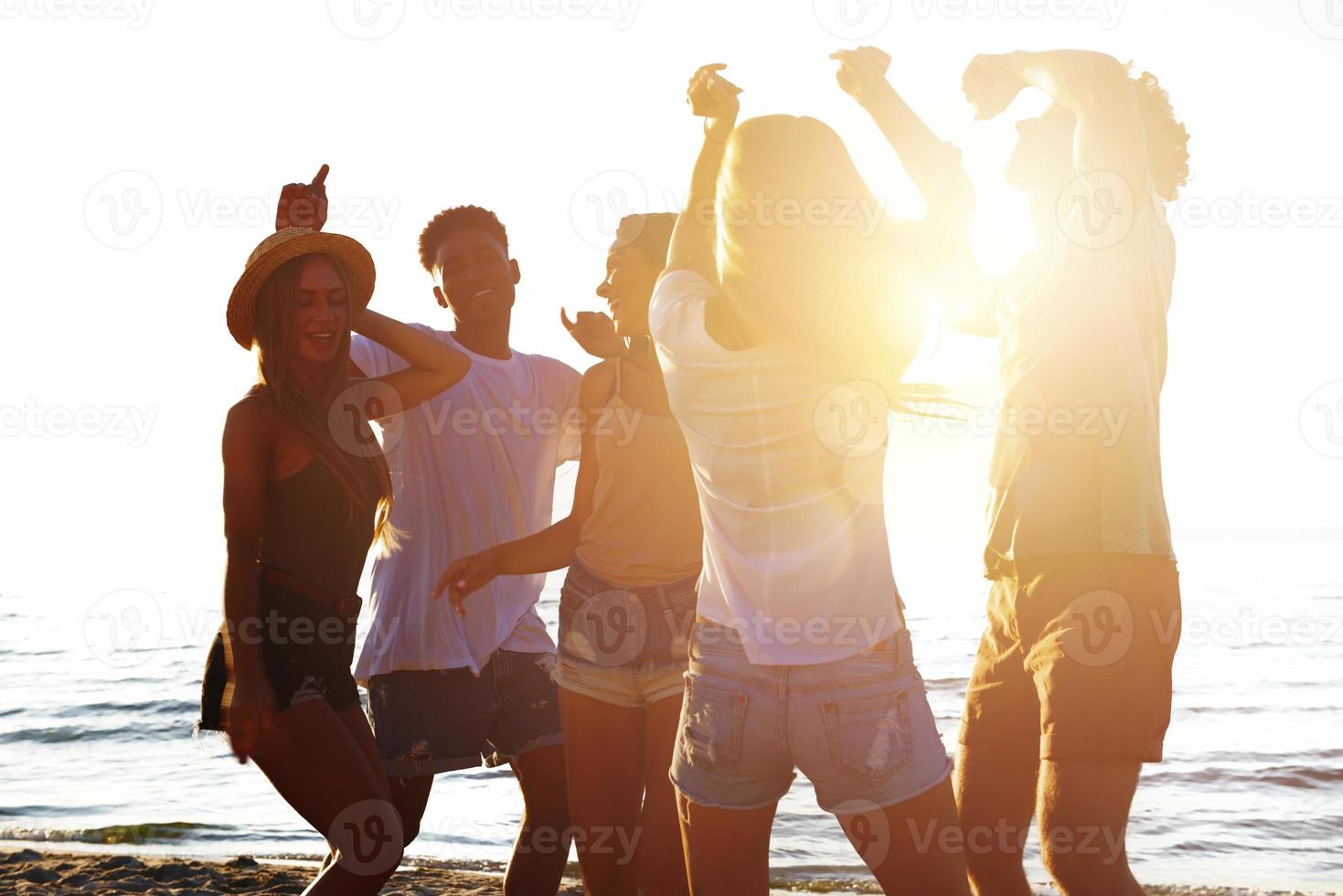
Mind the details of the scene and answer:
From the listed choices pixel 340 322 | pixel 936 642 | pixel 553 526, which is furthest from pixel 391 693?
pixel 936 642

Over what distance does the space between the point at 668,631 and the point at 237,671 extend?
127 cm

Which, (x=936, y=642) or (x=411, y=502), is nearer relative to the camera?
(x=411, y=502)

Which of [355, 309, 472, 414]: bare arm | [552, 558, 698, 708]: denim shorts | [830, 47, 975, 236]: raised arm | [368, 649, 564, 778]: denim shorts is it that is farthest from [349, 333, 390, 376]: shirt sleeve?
[830, 47, 975, 236]: raised arm

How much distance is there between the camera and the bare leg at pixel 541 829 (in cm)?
420

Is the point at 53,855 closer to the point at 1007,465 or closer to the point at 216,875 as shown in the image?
the point at 216,875

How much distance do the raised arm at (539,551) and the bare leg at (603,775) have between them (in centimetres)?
44

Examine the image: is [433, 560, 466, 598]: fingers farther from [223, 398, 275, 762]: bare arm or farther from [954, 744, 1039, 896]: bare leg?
[954, 744, 1039, 896]: bare leg

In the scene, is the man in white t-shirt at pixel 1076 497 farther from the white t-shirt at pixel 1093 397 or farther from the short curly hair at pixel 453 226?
the short curly hair at pixel 453 226

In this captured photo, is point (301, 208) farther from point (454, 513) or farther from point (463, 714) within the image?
point (463, 714)

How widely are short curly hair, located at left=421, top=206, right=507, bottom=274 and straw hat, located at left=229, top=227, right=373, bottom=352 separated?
111 cm

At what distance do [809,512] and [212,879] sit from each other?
638cm

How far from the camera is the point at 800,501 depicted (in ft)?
6.90

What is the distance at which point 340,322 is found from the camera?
349 cm

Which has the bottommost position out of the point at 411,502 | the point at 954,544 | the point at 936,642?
the point at 954,544
